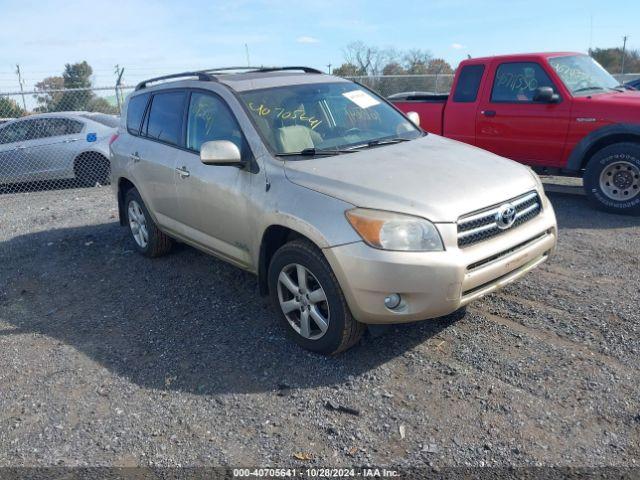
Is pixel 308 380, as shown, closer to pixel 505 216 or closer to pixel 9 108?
pixel 505 216

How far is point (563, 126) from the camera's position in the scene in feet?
22.9

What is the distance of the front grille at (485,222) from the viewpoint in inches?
132

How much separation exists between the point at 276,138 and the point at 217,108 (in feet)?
2.30

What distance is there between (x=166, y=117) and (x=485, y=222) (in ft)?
10.4

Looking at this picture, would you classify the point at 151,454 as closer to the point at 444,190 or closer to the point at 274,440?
the point at 274,440

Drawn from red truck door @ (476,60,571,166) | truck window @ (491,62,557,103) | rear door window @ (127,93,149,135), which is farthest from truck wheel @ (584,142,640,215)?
rear door window @ (127,93,149,135)

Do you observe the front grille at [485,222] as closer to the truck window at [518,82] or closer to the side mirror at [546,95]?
the side mirror at [546,95]

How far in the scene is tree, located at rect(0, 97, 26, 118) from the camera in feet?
69.7

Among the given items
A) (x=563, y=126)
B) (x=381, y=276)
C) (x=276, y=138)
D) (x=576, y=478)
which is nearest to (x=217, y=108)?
(x=276, y=138)

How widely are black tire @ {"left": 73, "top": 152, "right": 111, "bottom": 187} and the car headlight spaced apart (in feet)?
27.8

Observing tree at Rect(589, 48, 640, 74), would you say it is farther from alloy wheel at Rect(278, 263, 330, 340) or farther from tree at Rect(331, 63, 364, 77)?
alloy wheel at Rect(278, 263, 330, 340)

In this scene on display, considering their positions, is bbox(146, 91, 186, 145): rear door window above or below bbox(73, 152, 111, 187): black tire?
above

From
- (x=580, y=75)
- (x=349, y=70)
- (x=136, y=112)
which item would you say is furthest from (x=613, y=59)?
(x=136, y=112)

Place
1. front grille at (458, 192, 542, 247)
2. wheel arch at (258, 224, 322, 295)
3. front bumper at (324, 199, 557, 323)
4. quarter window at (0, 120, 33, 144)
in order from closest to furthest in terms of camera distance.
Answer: front bumper at (324, 199, 557, 323), front grille at (458, 192, 542, 247), wheel arch at (258, 224, 322, 295), quarter window at (0, 120, 33, 144)
